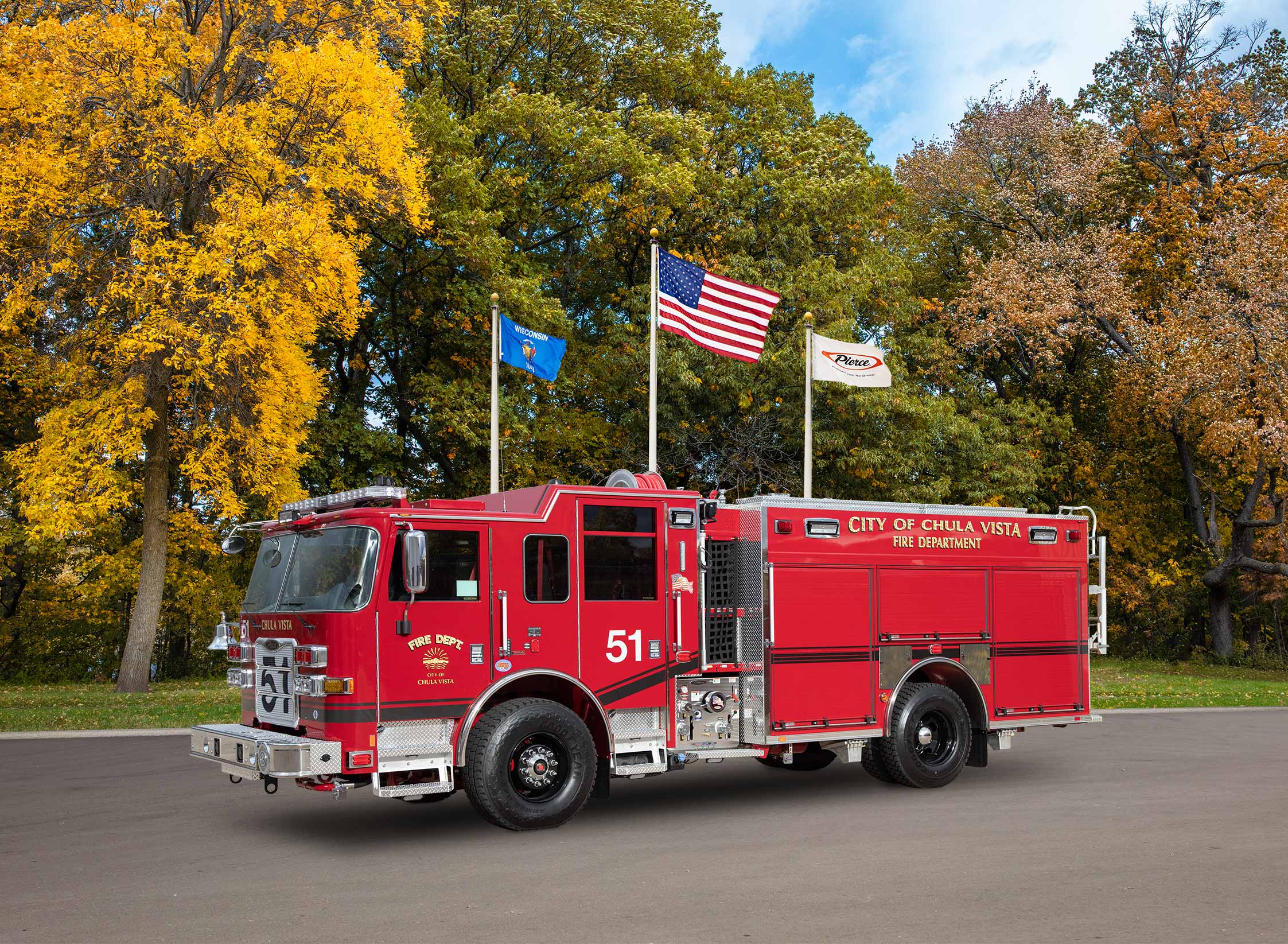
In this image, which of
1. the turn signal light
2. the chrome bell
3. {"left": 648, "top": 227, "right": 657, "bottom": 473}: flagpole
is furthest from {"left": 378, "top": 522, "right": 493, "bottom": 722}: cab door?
{"left": 648, "top": 227, "right": 657, "bottom": 473}: flagpole

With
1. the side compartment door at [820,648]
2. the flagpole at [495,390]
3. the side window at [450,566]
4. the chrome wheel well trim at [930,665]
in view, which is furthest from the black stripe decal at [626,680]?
the flagpole at [495,390]

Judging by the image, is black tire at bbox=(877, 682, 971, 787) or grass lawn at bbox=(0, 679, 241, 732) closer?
black tire at bbox=(877, 682, 971, 787)

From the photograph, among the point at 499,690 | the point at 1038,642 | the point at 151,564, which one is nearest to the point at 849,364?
the point at 1038,642

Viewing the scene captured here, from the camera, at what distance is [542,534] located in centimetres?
1002

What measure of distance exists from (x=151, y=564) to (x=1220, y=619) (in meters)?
32.7

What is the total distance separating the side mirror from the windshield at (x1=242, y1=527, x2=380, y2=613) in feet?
1.48

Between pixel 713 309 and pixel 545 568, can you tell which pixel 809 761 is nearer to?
pixel 545 568

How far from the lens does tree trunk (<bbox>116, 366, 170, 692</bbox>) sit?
2377cm

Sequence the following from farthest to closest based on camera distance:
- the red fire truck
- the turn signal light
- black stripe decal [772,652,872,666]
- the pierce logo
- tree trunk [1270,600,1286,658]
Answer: tree trunk [1270,600,1286,658] → the pierce logo → black stripe decal [772,652,872,666] → the red fire truck → the turn signal light

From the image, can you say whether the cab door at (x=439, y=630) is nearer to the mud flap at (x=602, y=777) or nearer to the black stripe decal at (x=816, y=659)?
the mud flap at (x=602, y=777)

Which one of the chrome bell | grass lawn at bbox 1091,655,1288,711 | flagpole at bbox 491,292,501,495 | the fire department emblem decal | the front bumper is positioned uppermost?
flagpole at bbox 491,292,501,495

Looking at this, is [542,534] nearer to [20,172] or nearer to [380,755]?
[380,755]

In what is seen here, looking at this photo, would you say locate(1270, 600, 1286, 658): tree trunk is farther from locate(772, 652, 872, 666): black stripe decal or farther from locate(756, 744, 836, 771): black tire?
locate(772, 652, 872, 666): black stripe decal

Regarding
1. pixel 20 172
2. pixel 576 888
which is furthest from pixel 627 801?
pixel 20 172
